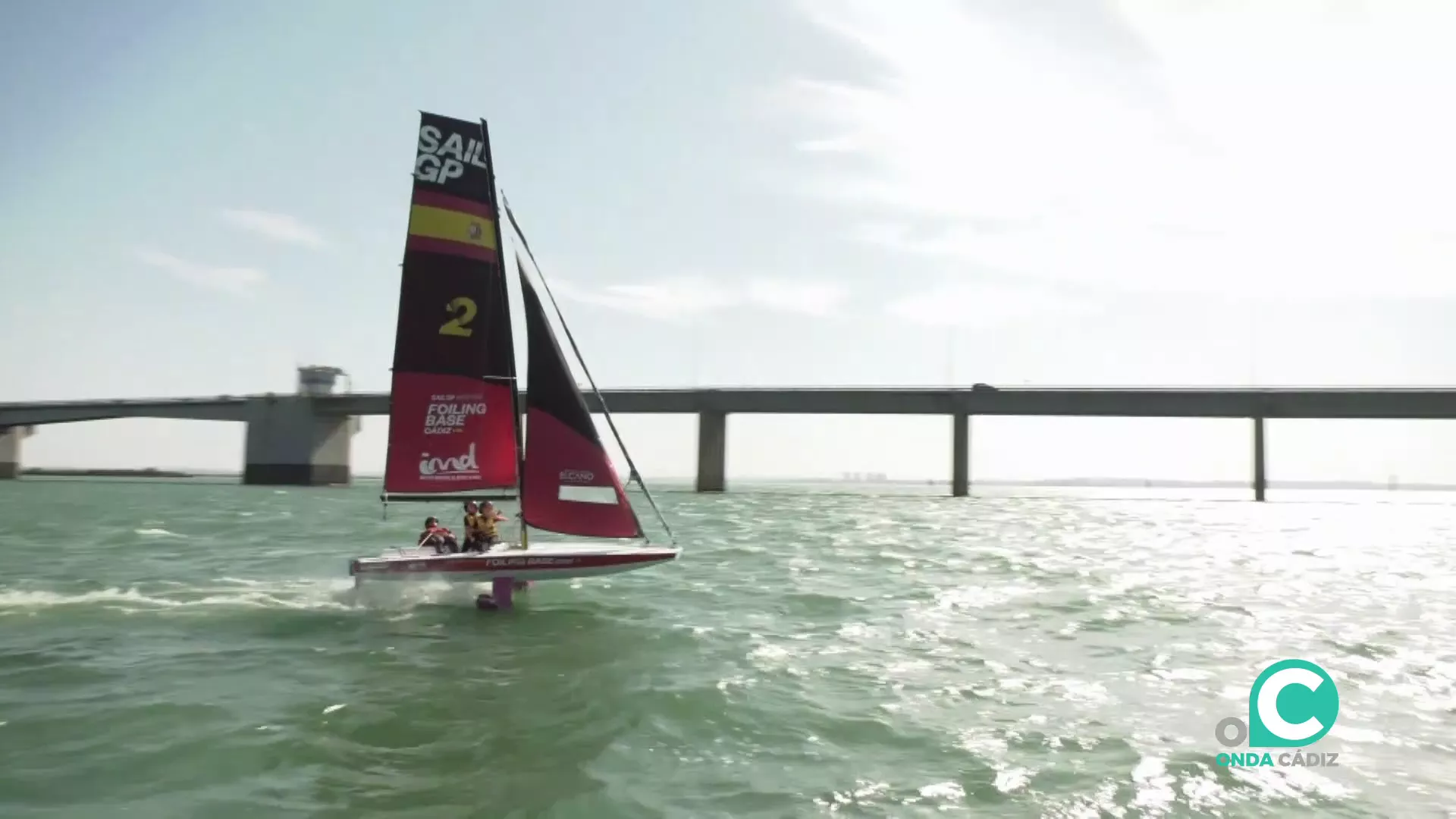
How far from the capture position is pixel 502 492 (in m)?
18.5

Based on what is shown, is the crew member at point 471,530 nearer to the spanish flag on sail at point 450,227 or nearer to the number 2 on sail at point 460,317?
the number 2 on sail at point 460,317

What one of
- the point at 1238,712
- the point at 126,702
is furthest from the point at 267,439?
the point at 1238,712

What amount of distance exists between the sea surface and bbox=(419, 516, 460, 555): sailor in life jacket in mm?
1316

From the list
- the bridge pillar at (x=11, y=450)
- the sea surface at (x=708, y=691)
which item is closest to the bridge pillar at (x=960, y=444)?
the sea surface at (x=708, y=691)

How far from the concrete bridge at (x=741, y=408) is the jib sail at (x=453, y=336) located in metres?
57.5

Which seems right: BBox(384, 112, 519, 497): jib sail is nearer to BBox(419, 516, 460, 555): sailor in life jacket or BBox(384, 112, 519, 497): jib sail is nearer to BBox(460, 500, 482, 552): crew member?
BBox(460, 500, 482, 552): crew member

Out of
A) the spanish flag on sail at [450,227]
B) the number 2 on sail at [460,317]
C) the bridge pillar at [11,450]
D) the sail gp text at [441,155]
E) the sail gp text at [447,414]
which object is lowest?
the bridge pillar at [11,450]

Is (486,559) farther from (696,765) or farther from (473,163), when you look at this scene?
(696,765)

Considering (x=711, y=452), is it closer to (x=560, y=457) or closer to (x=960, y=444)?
(x=960, y=444)

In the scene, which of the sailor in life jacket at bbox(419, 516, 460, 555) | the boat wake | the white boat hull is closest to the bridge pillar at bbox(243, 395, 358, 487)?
the boat wake

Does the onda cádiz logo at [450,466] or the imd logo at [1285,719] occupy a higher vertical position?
the onda cádiz logo at [450,466]

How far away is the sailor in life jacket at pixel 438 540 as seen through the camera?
1761 cm

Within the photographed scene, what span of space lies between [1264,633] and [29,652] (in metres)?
20.4

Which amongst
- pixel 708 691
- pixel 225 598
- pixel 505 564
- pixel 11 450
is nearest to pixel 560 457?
pixel 505 564
